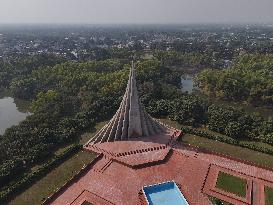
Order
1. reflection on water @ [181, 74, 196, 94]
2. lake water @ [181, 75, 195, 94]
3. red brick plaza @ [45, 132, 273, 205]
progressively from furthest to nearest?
1. lake water @ [181, 75, 195, 94]
2. reflection on water @ [181, 74, 196, 94]
3. red brick plaza @ [45, 132, 273, 205]

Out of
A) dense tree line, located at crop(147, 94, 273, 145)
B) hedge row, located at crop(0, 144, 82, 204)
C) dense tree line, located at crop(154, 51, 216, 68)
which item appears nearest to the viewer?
hedge row, located at crop(0, 144, 82, 204)

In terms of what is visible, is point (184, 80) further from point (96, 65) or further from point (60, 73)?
point (60, 73)

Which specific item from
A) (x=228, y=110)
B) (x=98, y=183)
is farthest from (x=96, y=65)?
(x=98, y=183)

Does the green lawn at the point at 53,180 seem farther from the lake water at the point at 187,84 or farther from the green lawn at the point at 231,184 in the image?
the lake water at the point at 187,84

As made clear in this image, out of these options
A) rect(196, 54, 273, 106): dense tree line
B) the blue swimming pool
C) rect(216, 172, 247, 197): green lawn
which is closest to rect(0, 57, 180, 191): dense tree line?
rect(196, 54, 273, 106): dense tree line

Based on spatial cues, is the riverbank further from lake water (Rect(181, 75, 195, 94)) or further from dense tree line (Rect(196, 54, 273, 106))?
dense tree line (Rect(196, 54, 273, 106))
